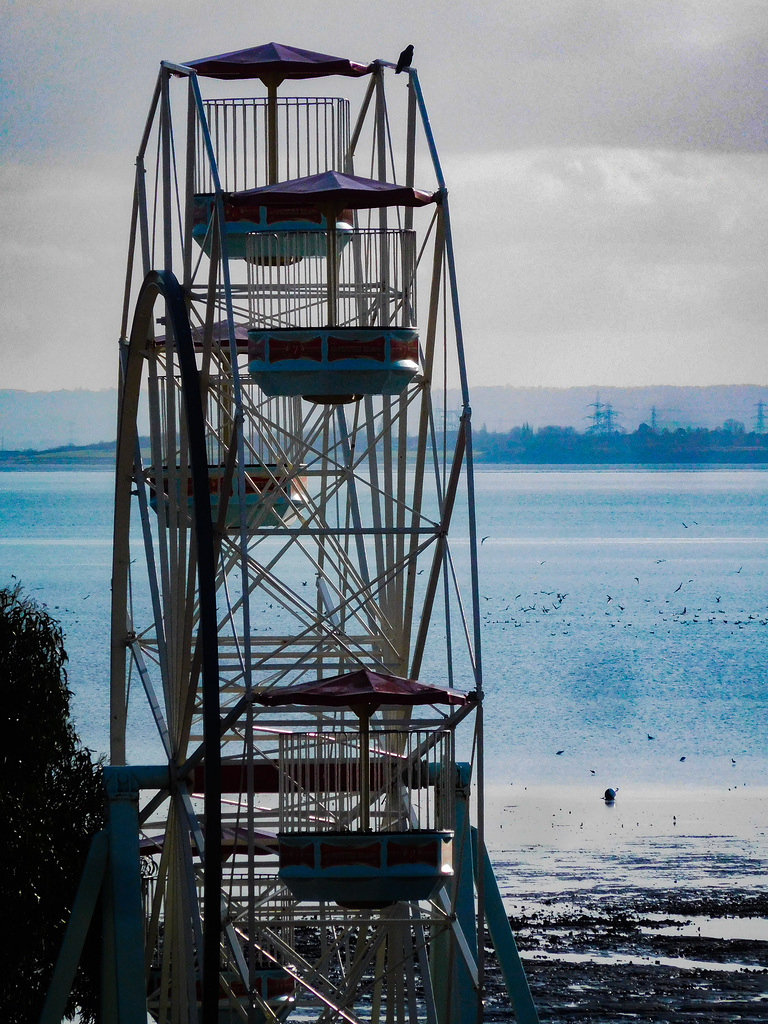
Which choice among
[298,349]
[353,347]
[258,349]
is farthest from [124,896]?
A: [353,347]

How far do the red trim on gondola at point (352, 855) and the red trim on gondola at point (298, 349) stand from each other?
581cm

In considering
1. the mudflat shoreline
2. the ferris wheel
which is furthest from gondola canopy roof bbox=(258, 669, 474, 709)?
the mudflat shoreline

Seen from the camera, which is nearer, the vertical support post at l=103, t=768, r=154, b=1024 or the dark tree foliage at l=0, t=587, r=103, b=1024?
the vertical support post at l=103, t=768, r=154, b=1024

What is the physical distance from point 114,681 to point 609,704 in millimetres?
82094

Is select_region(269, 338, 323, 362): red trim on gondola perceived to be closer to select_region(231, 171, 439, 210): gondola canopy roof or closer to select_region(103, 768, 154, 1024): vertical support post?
select_region(231, 171, 439, 210): gondola canopy roof

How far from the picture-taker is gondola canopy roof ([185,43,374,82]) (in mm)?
23422

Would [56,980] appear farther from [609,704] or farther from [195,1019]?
[609,704]

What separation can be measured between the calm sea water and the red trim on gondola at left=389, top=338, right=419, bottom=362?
60995 mm

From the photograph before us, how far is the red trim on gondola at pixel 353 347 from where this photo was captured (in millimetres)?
19562

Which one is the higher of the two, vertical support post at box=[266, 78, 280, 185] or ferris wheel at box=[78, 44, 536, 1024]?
vertical support post at box=[266, 78, 280, 185]

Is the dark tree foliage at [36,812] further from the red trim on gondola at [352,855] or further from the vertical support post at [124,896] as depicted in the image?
the red trim on gondola at [352,855]

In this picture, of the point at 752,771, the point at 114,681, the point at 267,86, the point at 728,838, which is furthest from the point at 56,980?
the point at 752,771

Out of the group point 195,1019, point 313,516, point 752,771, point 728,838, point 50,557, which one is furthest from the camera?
point 50,557

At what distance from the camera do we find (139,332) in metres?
22.4
